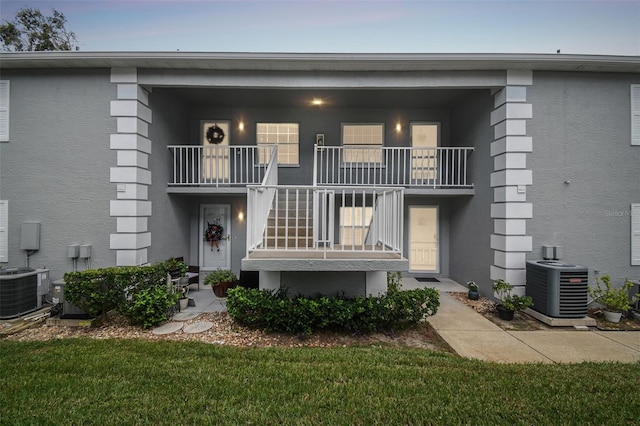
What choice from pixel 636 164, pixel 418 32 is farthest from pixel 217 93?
pixel 636 164

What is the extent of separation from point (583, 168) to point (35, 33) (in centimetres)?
2060

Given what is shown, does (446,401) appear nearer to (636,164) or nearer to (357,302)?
(357,302)

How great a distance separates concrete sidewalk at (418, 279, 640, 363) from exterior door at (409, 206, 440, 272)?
10.4ft

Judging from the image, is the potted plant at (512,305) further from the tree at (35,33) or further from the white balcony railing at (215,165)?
the tree at (35,33)

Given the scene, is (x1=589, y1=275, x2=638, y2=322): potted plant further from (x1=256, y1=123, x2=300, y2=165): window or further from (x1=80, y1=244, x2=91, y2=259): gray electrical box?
(x1=80, y1=244, x2=91, y2=259): gray electrical box

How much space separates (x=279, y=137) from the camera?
8.54 metres

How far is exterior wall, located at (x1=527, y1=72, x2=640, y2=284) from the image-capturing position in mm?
5707

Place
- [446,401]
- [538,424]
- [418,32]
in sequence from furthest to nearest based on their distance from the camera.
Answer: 1. [418,32]
2. [446,401]
3. [538,424]

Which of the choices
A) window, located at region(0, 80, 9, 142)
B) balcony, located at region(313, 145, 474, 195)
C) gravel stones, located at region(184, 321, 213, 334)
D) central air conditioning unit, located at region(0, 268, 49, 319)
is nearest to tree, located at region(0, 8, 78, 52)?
window, located at region(0, 80, 9, 142)

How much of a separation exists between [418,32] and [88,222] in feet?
33.8

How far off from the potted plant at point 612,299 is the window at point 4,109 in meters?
12.8

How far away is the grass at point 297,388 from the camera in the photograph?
2.31m

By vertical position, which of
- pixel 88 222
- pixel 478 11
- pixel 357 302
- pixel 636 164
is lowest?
pixel 357 302

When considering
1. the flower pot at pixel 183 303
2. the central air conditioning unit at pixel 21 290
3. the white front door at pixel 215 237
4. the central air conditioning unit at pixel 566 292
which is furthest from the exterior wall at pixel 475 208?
the central air conditioning unit at pixel 21 290
